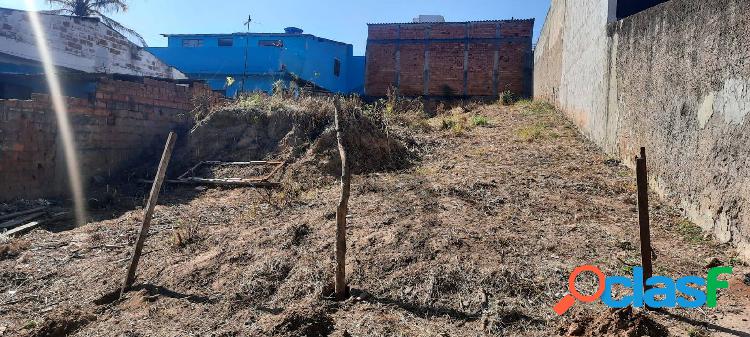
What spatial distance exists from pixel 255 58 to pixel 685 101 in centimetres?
1755

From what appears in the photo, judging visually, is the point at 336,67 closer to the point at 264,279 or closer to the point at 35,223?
the point at 35,223

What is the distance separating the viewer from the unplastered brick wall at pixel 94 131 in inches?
268

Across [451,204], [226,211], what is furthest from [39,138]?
[451,204]

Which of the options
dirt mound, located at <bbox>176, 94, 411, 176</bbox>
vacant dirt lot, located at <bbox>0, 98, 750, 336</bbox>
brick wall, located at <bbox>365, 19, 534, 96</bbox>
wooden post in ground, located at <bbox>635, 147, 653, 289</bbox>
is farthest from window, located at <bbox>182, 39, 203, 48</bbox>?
wooden post in ground, located at <bbox>635, 147, 653, 289</bbox>

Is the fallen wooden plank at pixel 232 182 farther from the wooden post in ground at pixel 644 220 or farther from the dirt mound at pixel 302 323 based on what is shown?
the wooden post in ground at pixel 644 220

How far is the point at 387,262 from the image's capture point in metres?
3.65

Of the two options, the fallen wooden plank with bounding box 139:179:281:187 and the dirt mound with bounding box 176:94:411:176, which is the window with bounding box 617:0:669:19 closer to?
the dirt mound with bounding box 176:94:411:176

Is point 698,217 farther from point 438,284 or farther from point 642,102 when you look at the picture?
point 438,284

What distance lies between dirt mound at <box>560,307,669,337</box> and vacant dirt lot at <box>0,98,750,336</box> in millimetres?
10

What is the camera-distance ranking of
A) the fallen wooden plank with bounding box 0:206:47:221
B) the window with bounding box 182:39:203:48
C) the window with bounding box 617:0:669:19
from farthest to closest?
1. the window with bounding box 182:39:203:48
2. the window with bounding box 617:0:669:19
3. the fallen wooden plank with bounding box 0:206:47:221

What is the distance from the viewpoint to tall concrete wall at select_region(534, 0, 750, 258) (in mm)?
3305

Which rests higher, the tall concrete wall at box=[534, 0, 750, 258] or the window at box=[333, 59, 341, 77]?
the window at box=[333, 59, 341, 77]

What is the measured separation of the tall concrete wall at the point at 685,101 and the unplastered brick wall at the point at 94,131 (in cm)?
749

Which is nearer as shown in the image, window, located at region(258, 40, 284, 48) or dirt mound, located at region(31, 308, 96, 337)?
dirt mound, located at region(31, 308, 96, 337)
